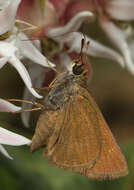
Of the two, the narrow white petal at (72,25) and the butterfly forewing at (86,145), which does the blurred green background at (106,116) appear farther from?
the butterfly forewing at (86,145)

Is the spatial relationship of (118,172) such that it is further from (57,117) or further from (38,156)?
(38,156)

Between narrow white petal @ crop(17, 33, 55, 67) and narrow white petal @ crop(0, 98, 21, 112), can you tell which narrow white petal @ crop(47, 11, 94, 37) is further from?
narrow white petal @ crop(0, 98, 21, 112)

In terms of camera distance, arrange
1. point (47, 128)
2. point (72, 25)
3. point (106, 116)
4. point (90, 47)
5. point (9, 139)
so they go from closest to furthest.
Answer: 1. point (9, 139)
2. point (47, 128)
3. point (72, 25)
4. point (90, 47)
5. point (106, 116)

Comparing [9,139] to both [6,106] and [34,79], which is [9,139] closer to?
[6,106]

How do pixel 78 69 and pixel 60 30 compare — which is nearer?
pixel 78 69

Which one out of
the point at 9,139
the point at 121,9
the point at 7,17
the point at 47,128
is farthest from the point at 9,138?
the point at 121,9

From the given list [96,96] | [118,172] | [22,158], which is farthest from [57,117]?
[96,96]

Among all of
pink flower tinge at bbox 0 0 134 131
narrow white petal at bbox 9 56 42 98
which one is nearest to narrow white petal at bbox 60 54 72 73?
pink flower tinge at bbox 0 0 134 131

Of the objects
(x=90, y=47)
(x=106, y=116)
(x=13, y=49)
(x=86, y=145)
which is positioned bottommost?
(x=106, y=116)
